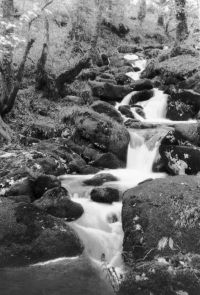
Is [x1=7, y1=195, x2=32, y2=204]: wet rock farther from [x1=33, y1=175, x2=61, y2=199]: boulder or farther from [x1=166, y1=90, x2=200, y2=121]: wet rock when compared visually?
[x1=166, y1=90, x2=200, y2=121]: wet rock

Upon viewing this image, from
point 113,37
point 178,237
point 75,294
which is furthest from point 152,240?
point 113,37

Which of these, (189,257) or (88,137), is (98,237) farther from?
(88,137)

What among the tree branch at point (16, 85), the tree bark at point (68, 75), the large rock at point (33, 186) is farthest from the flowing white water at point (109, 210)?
the tree bark at point (68, 75)

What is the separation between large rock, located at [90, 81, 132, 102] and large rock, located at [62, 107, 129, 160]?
3.61 m

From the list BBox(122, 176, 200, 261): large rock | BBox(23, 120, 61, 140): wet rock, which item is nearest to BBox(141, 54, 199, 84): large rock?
BBox(23, 120, 61, 140): wet rock

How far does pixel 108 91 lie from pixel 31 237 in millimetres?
10301

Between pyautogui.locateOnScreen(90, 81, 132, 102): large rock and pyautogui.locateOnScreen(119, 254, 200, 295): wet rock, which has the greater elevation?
pyautogui.locateOnScreen(90, 81, 132, 102): large rock

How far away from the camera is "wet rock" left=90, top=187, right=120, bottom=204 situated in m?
9.12

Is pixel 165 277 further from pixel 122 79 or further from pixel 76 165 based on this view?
pixel 122 79

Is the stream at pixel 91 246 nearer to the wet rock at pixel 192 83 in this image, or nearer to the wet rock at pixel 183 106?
the wet rock at pixel 183 106

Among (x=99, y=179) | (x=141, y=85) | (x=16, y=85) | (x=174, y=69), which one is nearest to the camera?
(x=99, y=179)

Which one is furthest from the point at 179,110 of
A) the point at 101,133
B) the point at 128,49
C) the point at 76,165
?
the point at 128,49

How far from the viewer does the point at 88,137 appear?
12.4 m

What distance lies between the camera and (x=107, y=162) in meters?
11.8
